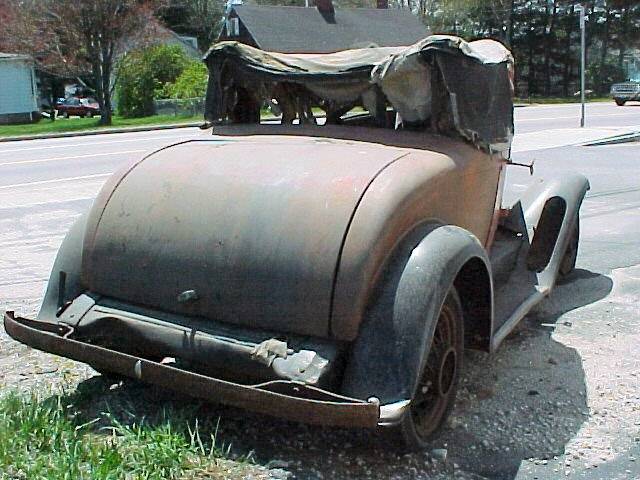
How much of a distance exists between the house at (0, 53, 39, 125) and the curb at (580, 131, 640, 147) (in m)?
28.9

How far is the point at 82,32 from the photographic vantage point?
33938 millimetres

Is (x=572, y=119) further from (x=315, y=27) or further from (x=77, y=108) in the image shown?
(x=77, y=108)

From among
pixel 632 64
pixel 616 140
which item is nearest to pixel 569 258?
pixel 616 140

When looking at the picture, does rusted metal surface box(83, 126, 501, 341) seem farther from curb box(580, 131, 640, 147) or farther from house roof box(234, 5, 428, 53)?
house roof box(234, 5, 428, 53)

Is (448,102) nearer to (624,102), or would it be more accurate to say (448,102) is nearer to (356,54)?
(356,54)

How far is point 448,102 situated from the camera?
15.3 feet

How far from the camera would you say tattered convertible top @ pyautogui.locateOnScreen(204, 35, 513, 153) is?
4.58 meters

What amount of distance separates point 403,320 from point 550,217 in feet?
9.44

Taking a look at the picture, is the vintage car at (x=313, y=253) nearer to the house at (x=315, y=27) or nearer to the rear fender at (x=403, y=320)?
the rear fender at (x=403, y=320)

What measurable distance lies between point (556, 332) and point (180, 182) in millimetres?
2874

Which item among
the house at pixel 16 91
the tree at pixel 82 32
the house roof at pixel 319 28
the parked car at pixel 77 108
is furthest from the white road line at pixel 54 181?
the parked car at pixel 77 108

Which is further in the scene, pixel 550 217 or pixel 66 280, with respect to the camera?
pixel 550 217

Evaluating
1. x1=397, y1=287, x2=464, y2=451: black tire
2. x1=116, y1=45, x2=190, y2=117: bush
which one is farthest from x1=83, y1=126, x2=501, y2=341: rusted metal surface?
x1=116, y1=45, x2=190, y2=117: bush

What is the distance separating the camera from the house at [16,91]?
40812 mm
